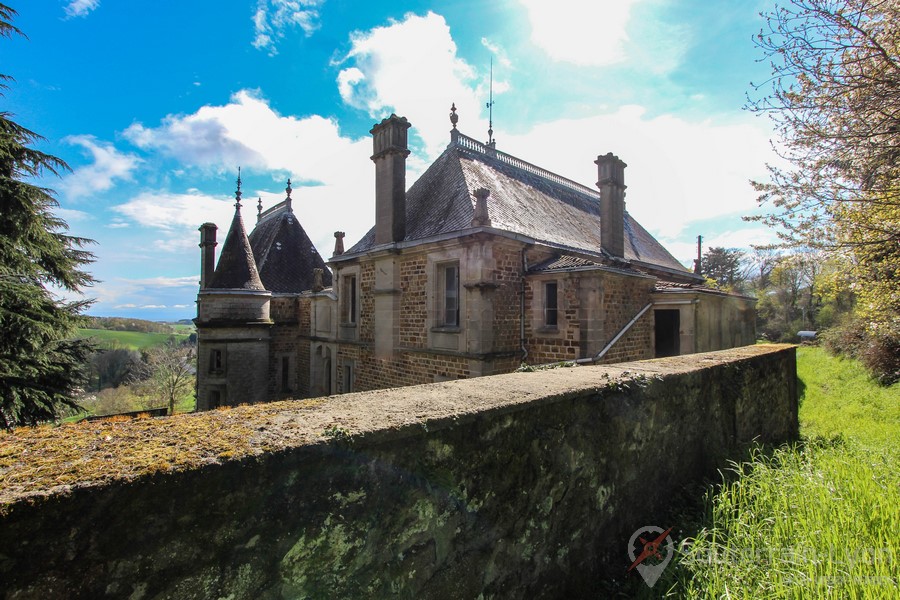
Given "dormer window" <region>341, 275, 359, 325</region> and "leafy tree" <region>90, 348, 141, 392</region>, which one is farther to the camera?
"leafy tree" <region>90, 348, 141, 392</region>

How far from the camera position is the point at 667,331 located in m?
14.2

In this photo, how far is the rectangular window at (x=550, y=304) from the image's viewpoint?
10578 millimetres

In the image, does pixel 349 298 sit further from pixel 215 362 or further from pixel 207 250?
pixel 207 250

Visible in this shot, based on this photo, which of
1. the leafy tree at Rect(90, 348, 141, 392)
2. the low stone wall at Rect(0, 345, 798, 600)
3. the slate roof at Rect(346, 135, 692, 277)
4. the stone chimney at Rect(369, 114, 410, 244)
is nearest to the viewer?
the low stone wall at Rect(0, 345, 798, 600)

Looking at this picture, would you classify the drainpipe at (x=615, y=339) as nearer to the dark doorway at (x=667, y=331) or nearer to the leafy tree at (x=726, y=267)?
the dark doorway at (x=667, y=331)

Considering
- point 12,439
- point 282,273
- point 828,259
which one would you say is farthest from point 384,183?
point 12,439

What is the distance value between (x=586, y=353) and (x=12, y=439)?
9362 millimetres

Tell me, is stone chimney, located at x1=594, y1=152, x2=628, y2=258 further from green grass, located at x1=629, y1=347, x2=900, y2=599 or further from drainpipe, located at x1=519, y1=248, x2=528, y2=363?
green grass, located at x1=629, y1=347, x2=900, y2=599

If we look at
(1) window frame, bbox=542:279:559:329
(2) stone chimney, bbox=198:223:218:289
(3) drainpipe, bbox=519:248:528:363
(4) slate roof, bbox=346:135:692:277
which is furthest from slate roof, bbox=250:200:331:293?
(1) window frame, bbox=542:279:559:329

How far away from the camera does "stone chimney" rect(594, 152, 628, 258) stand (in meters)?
13.9

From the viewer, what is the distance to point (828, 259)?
28.3ft

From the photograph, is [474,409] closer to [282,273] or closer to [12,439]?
[12,439]

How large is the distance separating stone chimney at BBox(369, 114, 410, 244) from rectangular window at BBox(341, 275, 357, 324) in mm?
2782

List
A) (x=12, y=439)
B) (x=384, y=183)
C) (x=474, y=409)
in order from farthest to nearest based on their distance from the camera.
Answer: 1. (x=384, y=183)
2. (x=474, y=409)
3. (x=12, y=439)
